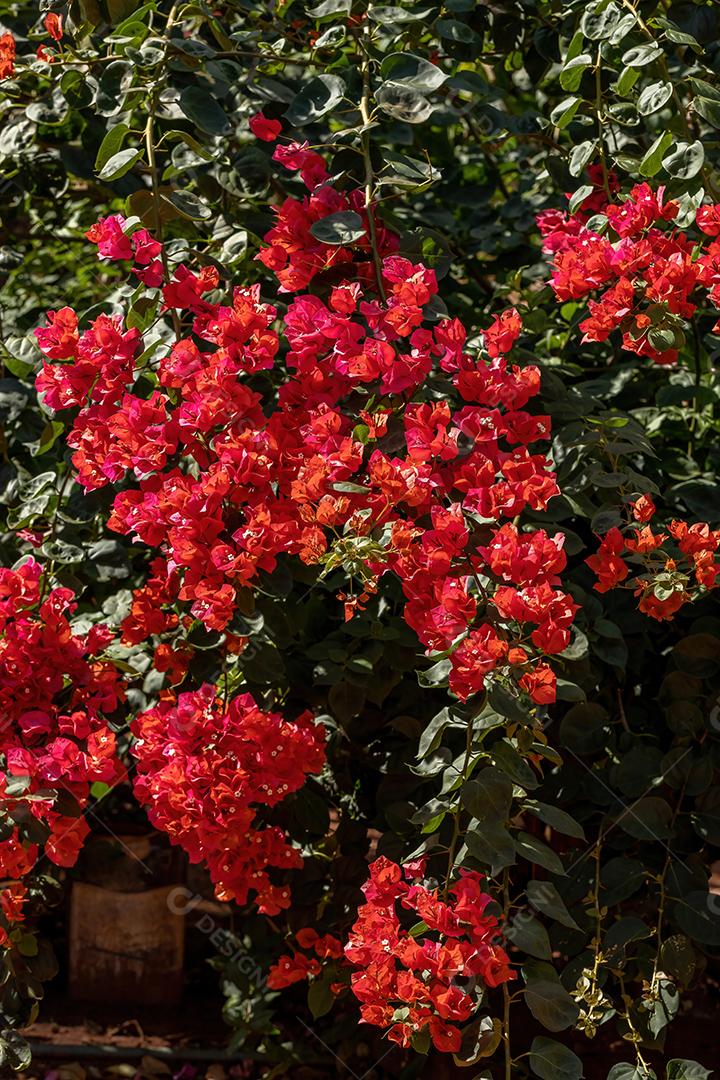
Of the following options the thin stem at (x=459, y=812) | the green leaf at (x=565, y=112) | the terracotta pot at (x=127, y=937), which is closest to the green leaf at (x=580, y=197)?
the green leaf at (x=565, y=112)

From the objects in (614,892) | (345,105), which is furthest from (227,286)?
(614,892)

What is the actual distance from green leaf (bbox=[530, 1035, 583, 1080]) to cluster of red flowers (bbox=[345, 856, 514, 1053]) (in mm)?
96

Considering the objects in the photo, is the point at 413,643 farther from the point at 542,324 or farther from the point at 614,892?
the point at 542,324

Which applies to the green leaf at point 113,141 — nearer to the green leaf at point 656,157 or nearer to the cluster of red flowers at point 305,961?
the green leaf at point 656,157

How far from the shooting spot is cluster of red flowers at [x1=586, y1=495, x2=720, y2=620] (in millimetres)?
1506

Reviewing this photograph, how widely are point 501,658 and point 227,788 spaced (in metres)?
0.39

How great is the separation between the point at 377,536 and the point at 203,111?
65cm

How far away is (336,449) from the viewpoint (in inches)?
57.2

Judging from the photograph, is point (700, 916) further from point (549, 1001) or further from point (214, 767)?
→ point (214, 767)

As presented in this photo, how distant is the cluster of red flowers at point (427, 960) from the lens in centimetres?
133

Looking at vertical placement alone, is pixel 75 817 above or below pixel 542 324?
below

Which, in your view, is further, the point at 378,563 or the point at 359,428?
the point at 359,428

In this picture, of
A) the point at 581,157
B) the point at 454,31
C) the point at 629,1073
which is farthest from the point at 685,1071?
the point at 454,31

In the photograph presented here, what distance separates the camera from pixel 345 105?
1931mm
